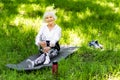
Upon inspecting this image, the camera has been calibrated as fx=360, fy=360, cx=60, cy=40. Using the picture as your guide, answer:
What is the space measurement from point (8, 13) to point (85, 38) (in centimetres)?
257

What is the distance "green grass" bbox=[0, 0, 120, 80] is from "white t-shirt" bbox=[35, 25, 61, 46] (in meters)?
0.45

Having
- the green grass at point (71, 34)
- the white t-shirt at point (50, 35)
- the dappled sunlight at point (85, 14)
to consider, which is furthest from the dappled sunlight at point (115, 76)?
the dappled sunlight at point (85, 14)

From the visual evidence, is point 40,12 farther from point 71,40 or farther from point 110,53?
point 110,53

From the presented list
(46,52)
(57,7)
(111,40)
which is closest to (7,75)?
(46,52)

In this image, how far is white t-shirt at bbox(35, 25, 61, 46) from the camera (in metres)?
7.37

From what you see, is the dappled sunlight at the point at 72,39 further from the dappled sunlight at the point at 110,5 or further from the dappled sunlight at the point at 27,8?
the dappled sunlight at the point at 110,5

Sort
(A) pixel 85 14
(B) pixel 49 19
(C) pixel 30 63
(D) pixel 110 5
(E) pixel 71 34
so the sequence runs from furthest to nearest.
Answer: (D) pixel 110 5, (A) pixel 85 14, (E) pixel 71 34, (B) pixel 49 19, (C) pixel 30 63

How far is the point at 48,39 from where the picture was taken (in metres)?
7.43

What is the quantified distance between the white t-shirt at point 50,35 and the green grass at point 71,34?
0.45m

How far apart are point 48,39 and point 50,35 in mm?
98

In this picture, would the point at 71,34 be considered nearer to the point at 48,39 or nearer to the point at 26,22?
the point at 48,39

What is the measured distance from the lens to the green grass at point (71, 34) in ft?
22.0

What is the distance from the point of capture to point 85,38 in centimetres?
837

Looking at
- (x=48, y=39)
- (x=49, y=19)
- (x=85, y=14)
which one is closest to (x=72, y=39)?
(x=48, y=39)
